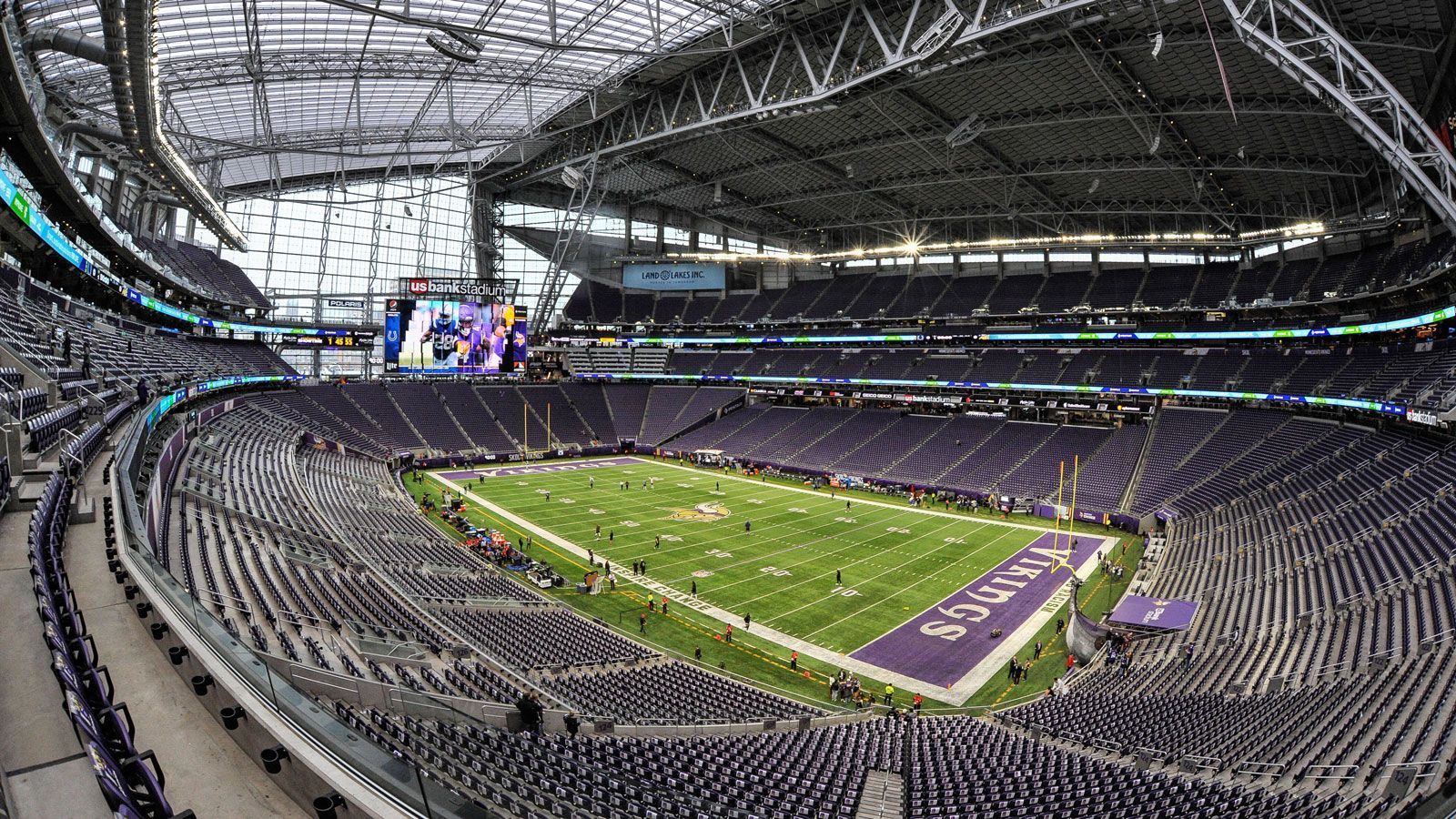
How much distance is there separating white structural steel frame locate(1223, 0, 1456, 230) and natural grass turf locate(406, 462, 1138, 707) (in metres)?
17.7

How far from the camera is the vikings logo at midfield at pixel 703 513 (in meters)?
42.9

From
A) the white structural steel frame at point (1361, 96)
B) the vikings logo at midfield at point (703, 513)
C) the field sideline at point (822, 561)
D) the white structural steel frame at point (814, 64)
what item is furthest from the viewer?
the vikings logo at midfield at point (703, 513)

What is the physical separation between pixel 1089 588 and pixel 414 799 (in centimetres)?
3232

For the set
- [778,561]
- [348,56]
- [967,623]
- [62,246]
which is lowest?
[967,623]

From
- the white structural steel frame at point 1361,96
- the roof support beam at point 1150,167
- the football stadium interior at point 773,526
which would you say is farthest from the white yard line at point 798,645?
the roof support beam at point 1150,167

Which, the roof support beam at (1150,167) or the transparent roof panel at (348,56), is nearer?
the transparent roof panel at (348,56)

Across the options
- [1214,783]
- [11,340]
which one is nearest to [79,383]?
[11,340]

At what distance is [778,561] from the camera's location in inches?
1371

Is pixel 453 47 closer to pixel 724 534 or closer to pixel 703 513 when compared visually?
pixel 724 534

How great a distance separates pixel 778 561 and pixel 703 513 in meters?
10.0

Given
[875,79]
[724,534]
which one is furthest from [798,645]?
[875,79]

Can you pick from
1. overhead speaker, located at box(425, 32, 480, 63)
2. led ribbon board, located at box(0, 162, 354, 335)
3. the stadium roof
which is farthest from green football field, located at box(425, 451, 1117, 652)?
overhead speaker, located at box(425, 32, 480, 63)

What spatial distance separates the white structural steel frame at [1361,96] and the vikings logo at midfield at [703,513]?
1248 inches

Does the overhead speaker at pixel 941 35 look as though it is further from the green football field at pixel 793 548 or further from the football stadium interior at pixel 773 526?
the green football field at pixel 793 548
